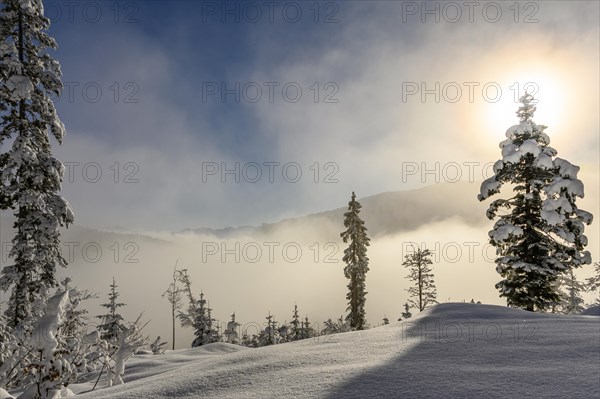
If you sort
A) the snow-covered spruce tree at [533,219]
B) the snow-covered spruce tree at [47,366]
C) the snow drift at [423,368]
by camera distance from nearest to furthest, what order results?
1. the snow drift at [423,368]
2. the snow-covered spruce tree at [47,366]
3. the snow-covered spruce tree at [533,219]

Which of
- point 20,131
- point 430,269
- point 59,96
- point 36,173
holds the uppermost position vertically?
point 59,96

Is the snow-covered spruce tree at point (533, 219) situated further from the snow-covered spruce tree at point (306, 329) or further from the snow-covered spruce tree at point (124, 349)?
the snow-covered spruce tree at point (306, 329)

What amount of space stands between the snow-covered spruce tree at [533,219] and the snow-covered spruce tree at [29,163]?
18.1 meters

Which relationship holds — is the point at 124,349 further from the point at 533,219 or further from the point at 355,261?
the point at 355,261

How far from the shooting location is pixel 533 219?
17.0m

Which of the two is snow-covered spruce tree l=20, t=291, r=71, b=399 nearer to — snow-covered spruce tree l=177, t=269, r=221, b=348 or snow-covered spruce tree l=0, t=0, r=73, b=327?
snow-covered spruce tree l=0, t=0, r=73, b=327

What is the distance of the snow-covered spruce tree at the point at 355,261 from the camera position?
32.2m

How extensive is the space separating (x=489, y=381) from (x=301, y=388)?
1.83 metres

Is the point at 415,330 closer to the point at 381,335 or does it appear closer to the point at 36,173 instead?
the point at 381,335

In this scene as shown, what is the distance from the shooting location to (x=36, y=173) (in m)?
11.8

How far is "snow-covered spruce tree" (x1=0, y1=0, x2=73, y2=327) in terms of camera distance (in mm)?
11586

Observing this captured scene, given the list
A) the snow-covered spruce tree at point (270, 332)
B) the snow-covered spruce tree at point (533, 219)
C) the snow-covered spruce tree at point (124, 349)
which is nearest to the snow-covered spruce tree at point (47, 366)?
the snow-covered spruce tree at point (124, 349)

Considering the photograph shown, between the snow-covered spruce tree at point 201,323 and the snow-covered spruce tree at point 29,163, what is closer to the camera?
the snow-covered spruce tree at point 29,163

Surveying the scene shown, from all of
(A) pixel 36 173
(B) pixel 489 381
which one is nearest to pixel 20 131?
(A) pixel 36 173
